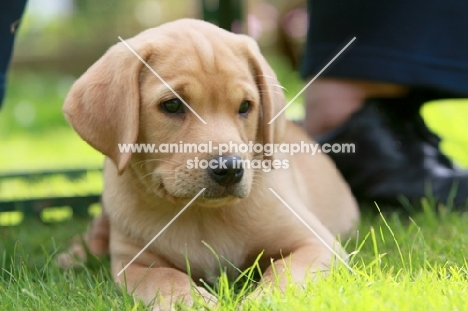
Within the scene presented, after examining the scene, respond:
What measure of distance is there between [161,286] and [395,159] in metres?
2.09

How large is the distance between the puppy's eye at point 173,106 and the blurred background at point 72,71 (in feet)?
5.63

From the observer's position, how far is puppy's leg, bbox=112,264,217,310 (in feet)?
7.91

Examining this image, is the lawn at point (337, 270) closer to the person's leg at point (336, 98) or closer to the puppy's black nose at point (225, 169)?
the puppy's black nose at point (225, 169)

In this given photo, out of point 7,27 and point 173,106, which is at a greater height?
point 7,27

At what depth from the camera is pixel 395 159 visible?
4258mm

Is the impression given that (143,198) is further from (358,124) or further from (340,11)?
(340,11)

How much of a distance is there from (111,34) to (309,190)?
10.2 m

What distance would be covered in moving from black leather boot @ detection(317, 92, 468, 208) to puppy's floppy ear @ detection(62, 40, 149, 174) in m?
1.81

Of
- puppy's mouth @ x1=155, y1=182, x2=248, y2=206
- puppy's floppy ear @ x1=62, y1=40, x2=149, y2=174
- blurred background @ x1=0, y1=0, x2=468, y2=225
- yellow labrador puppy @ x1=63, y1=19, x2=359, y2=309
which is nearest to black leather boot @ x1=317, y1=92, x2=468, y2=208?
blurred background @ x1=0, y1=0, x2=468, y2=225

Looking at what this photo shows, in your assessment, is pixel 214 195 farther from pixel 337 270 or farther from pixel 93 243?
pixel 93 243

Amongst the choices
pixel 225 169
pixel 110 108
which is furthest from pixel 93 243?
pixel 225 169

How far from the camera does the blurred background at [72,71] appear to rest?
16.5ft

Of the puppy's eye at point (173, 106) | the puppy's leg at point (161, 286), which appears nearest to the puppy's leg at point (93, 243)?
the puppy's leg at point (161, 286)

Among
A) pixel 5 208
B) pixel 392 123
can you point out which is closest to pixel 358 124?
pixel 392 123
